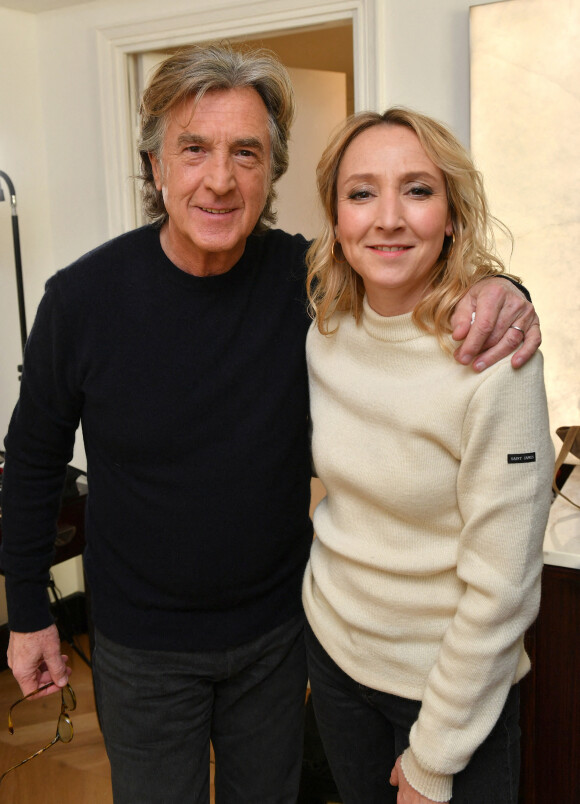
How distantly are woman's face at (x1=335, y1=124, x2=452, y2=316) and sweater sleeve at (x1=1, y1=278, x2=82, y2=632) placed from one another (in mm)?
515

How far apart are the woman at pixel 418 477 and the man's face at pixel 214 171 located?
0.44 feet

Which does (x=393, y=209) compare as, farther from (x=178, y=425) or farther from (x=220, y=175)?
(x=178, y=425)

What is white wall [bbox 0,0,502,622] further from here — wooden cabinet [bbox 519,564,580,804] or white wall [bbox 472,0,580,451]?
wooden cabinet [bbox 519,564,580,804]

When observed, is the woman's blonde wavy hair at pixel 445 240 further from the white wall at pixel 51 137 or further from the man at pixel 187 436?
the white wall at pixel 51 137

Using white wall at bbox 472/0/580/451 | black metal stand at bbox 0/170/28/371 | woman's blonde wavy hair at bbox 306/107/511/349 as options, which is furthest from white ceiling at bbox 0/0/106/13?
woman's blonde wavy hair at bbox 306/107/511/349

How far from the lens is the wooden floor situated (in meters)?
2.38

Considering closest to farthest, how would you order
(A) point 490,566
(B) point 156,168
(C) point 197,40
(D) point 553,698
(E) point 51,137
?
1. (A) point 490,566
2. (B) point 156,168
3. (D) point 553,698
4. (C) point 197,40
5. (E) point 51,137

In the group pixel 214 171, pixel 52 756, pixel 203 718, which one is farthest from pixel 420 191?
pixel 52 756

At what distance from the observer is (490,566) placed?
106 cm

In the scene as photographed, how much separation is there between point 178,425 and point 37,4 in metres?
2.29

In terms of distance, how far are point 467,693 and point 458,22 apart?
1893mm

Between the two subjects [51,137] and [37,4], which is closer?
[37,4]

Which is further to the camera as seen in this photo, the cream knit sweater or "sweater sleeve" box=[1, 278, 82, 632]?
"sweater sleeve" box=[1, 278, 82, 632]

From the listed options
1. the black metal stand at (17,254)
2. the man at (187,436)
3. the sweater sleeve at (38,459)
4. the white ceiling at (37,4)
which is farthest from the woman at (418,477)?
the white ceiling at (37,4)
